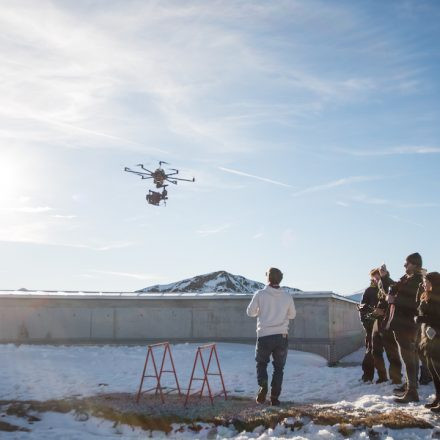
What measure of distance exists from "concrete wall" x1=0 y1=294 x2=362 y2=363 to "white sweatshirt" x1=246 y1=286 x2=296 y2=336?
9697 mm

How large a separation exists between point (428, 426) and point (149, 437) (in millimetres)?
3747

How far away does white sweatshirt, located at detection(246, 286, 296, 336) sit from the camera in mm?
9211

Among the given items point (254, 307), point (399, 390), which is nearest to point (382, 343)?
point (399, 390)

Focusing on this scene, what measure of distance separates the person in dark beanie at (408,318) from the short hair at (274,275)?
1835 mm

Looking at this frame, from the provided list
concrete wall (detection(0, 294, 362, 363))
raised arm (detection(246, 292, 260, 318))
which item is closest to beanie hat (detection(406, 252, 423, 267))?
raised arm (detection(246, 292, 260, 318))

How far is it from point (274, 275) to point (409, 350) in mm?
2358

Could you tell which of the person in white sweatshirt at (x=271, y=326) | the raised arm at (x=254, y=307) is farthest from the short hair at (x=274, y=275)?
the raised arm at (x=254, y=307)

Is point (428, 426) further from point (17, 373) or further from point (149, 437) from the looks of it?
point (17, 373)

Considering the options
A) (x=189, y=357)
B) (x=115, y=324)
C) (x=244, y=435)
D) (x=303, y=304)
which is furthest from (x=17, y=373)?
(x=303, y=304)

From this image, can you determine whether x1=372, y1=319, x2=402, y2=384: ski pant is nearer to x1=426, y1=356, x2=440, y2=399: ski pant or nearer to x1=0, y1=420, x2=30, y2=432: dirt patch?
x1=426, y1=356, x2=440, y2=399: ski pant

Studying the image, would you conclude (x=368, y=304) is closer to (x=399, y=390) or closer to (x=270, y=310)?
(x=399, y=390)

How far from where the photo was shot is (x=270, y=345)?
9219 millimetres

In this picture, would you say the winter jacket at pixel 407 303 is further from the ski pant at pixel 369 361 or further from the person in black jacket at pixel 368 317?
the ski pant at pixel 369 361

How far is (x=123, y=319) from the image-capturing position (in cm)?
1931
